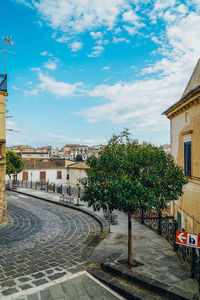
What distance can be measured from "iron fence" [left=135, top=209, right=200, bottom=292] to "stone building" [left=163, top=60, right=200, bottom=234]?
995 millimetres

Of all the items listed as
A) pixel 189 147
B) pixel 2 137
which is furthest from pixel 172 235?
pixel 2 137

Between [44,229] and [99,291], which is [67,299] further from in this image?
[44,229]

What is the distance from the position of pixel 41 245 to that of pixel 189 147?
7437 mm

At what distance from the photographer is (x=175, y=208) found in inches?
484

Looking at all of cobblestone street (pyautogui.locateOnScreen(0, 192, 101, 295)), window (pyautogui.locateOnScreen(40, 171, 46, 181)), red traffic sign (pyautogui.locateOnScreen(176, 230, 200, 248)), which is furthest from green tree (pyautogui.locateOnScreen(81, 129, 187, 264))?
A: window (pyautogui.locateOnScreen(40, 171, 46, 181))

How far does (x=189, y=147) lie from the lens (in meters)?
9.98

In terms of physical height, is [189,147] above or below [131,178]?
above

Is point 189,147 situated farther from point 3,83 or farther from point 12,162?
point 12,162

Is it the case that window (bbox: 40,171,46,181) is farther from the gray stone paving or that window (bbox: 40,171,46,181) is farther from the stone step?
the gray stone paving

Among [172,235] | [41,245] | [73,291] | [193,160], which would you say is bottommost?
[41,245]

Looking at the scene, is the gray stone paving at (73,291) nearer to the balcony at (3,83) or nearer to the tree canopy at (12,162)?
the balcony at (3,83)

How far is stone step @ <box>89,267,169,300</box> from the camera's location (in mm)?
5238

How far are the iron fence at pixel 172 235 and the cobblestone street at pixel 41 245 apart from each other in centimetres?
252

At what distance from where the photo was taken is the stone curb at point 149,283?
5.00 m
